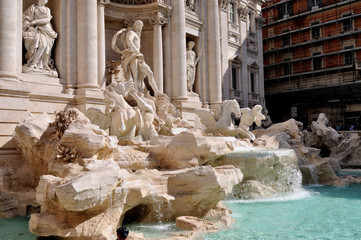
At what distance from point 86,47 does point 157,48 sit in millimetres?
4253

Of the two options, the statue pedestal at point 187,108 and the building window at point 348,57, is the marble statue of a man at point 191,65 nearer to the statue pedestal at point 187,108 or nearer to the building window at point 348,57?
the statue pedestal at point 187,108

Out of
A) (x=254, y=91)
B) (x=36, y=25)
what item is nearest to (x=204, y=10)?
(x=254, y=91)

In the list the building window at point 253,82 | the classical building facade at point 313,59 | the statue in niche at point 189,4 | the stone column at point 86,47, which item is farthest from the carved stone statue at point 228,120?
the classical building facade at point 313,59

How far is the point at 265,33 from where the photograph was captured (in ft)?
110

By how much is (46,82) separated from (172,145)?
17.4 ft

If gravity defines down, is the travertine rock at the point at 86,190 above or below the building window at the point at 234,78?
below

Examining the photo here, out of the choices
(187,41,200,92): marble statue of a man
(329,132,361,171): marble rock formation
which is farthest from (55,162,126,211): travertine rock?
(329,132,361,171): marble rock formation

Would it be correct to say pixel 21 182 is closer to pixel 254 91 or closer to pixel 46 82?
pixel 46 82

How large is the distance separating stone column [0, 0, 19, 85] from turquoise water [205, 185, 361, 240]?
21.3 ft

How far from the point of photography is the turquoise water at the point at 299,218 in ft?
21.0

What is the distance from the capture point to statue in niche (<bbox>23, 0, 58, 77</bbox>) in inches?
453

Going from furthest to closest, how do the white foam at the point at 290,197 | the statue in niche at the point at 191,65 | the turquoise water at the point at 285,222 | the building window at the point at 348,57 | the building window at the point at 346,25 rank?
the building window at the point at 346,25
the building window at the point at 348,57
the statue in niche at the point at 191,65
the white foam at the point at 290,197
the turquoise water at the point at 285,222

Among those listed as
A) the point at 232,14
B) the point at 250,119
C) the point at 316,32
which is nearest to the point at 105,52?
the point at 250,119

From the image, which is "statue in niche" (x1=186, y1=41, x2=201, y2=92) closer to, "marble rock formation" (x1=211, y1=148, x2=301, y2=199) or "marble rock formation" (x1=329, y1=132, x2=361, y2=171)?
"marble rock formation" (x1=329, y1=132, x2=361, y2=171)
